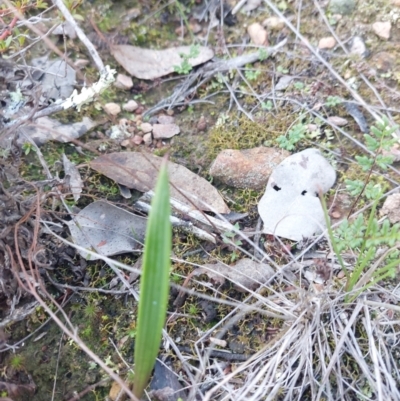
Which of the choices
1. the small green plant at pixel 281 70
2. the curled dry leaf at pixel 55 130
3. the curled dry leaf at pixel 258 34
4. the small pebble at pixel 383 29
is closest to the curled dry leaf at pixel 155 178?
the curled dry leaf at pixel 55 130

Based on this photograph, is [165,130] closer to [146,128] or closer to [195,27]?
[146,128]

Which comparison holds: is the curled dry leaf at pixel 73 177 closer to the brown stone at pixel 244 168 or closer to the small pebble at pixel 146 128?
the small pebble at pixel 146 128

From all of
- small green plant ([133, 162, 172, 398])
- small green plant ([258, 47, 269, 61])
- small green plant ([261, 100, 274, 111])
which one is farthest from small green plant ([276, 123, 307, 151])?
small green plant ([133, 162, 172, 398])

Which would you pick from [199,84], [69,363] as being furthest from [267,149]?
[69,363]

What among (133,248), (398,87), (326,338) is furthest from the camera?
(398,87)

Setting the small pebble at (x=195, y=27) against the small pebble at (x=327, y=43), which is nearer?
the small pebble at (x=327, y=43)

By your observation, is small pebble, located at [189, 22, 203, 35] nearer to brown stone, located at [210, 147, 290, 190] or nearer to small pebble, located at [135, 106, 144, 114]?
small pebble, located at [135, 106, 144, 114]

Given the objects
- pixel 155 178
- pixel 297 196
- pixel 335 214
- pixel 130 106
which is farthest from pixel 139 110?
pixel 335 214

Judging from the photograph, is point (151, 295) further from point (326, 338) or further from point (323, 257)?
point (323, 257)
